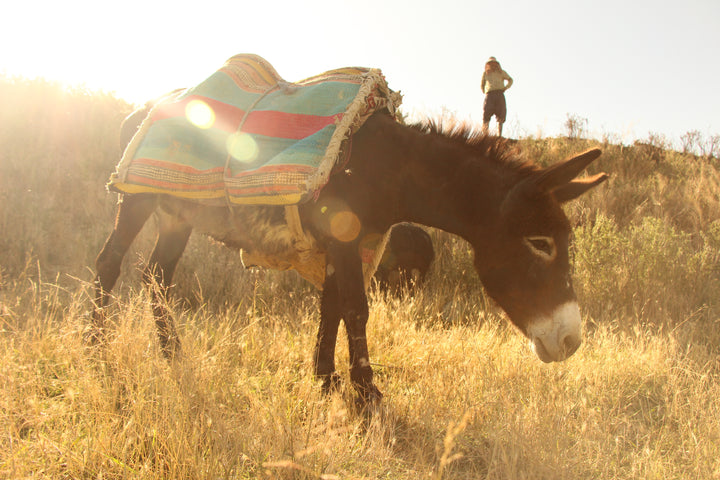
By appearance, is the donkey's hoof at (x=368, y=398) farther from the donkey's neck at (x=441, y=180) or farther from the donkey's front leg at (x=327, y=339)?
the donkey's neck at (x=441, y=180)

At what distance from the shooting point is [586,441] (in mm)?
2191

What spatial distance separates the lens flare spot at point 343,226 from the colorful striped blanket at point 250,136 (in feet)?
0.92

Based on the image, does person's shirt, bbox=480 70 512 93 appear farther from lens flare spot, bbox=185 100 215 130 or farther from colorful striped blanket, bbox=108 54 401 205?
lens flare spot, bbox=185 100 215 130

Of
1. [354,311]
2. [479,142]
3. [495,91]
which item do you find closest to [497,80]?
[495,91]

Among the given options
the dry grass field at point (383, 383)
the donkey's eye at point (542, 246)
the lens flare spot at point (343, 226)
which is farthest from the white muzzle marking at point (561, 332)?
the lens flare spot at point (343, 226)

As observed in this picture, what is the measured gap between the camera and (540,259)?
2.34 meters

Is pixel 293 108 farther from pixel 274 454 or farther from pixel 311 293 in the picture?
pixel 311 293

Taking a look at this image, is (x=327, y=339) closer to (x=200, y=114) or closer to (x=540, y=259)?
(x=540, y=259)

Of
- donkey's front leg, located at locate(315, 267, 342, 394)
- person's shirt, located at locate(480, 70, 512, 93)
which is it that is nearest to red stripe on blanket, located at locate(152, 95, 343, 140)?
donkey's front leg, located at locate(315, 267, 342, 394)

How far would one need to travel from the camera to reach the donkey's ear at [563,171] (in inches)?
85.3

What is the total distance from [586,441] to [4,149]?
32.9 feet

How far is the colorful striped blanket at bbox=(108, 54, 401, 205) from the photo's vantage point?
7.73ft

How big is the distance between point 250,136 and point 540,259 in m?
1.83

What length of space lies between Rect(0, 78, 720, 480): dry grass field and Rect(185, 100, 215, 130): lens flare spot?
122cm
